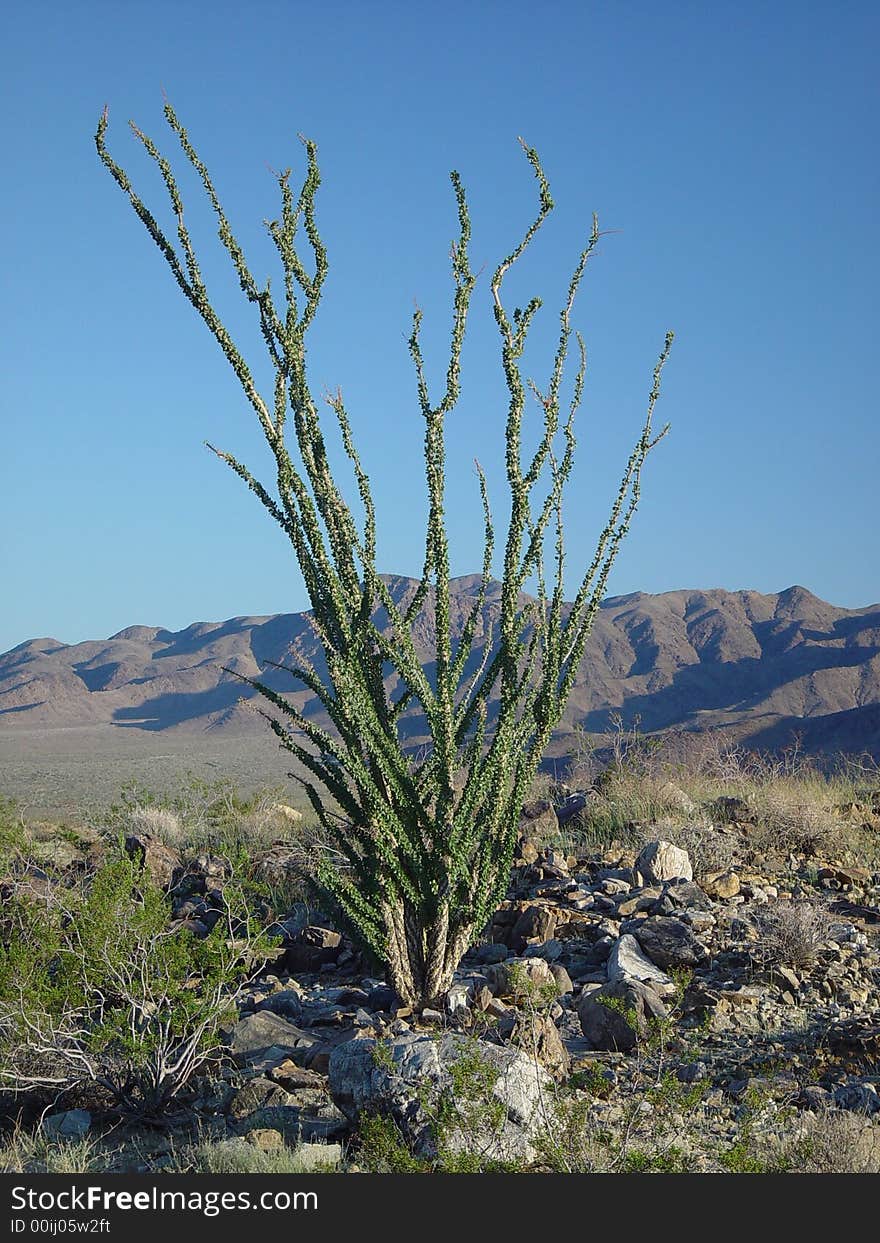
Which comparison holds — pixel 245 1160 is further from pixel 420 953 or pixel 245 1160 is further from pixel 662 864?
pixel 662 864

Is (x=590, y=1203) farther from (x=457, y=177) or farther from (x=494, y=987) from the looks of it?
(x=457, y=177)

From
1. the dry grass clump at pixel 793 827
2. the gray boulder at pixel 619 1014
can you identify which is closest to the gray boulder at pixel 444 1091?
the gray boulder at pixel 619 1014

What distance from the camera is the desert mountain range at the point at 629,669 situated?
52.1 metres

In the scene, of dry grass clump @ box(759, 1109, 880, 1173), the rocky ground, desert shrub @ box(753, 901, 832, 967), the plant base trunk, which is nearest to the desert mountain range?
the rocky ground

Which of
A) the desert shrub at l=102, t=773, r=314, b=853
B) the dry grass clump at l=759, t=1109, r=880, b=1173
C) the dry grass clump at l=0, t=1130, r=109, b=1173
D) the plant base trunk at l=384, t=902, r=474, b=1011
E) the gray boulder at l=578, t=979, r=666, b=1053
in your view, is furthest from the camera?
the desert shrub at l=102, t=773, r=314, b=853

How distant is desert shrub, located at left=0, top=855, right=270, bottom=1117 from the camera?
5266mm

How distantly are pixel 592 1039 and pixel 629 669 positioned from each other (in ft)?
177

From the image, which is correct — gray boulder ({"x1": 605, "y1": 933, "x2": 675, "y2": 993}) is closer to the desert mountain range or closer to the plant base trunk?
the plant base trunk

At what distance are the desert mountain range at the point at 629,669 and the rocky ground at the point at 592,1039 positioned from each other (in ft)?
118

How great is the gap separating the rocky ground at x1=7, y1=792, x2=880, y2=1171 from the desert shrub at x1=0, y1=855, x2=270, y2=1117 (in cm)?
20

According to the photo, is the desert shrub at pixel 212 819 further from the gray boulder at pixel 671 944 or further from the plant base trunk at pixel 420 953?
the gray boulder at pixel 671 944

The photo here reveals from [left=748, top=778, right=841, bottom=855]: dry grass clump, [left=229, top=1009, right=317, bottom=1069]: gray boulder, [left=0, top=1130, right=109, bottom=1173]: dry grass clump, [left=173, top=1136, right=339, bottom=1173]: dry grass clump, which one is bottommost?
[left=0, top=1130, right=109, bottom=1173]: dry grass clump

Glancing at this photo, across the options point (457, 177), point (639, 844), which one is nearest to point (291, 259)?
point (457, 177)

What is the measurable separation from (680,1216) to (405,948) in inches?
111
